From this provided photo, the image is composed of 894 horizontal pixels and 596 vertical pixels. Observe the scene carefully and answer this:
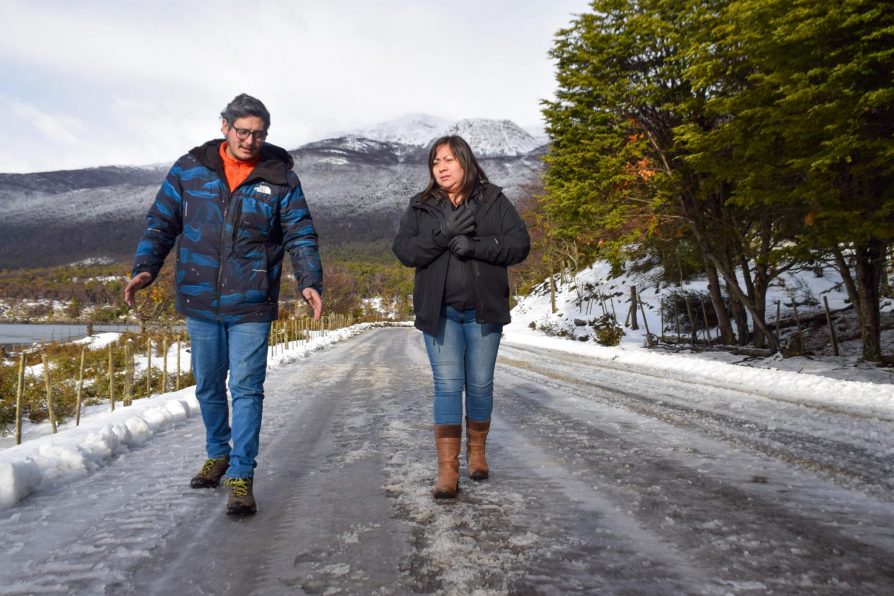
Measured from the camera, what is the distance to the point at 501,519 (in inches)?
92.0

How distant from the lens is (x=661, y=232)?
1605 centimetres

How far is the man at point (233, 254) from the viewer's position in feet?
9.11

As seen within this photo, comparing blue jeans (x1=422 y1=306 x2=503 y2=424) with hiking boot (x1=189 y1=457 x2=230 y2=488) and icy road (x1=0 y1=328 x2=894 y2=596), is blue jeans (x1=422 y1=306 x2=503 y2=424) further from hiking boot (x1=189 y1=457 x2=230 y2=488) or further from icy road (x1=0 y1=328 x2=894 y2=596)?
hiking boot (x1=189 y1=457 x2=230 y2=488)

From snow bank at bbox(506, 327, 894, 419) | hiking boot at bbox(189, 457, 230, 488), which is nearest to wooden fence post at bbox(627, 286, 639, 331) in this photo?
snow bank at bbox(506, 327, 894, 419)

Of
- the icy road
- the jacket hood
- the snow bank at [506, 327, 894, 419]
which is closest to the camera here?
the icy road

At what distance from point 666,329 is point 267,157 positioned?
69.8 feet

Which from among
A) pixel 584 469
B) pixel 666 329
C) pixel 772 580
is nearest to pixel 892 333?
pixel 666 329

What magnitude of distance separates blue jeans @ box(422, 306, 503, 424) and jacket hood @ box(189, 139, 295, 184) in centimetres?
118

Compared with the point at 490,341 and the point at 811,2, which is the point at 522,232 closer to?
the point at 490,341

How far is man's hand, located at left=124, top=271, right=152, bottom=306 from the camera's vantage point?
2812 mm

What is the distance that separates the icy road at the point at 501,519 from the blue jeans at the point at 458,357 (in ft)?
1.49

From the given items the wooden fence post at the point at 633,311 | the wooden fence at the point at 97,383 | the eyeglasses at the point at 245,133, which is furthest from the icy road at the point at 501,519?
the wooden fence post at the point at 633,311

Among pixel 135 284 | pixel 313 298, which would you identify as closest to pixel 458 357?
pixel 313 298

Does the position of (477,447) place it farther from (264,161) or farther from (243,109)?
(243,109)
